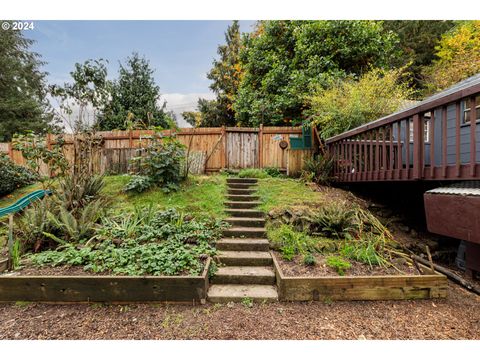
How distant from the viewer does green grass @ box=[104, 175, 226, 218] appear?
15.3 ft

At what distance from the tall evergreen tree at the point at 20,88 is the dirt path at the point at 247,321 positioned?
16.2 m

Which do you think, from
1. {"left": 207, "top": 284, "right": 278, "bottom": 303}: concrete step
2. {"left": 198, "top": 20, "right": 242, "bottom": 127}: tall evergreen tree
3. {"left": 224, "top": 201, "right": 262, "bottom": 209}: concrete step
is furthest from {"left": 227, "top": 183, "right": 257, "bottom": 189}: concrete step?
{"left": 198, "top": 20, "right": 242, "bottom": 127}: tall evergreen tree

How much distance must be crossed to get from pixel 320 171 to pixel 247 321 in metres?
4.89

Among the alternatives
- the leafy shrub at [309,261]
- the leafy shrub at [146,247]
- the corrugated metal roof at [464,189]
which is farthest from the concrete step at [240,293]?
the corrugated metal roof at [464,189]

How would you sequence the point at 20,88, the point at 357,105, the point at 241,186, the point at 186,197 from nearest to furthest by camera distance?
the point at 186,197, the point at 241,186, the point at 357,105, the point at 20,88

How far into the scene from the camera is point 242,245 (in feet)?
12.2

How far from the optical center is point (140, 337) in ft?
7.30

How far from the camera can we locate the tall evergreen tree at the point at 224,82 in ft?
56.4

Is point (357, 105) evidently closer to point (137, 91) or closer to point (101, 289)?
point (101, 289)

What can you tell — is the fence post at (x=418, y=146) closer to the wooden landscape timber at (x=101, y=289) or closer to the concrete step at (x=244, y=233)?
the concrete step at (x=244, y=233)

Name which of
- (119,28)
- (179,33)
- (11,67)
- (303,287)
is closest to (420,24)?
(179,33)


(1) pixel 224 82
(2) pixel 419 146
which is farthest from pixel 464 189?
(1) pixel 224 82

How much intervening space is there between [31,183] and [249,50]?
11.6 metres

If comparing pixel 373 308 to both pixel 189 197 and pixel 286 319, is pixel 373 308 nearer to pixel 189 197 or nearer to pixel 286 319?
pixel 286 319
